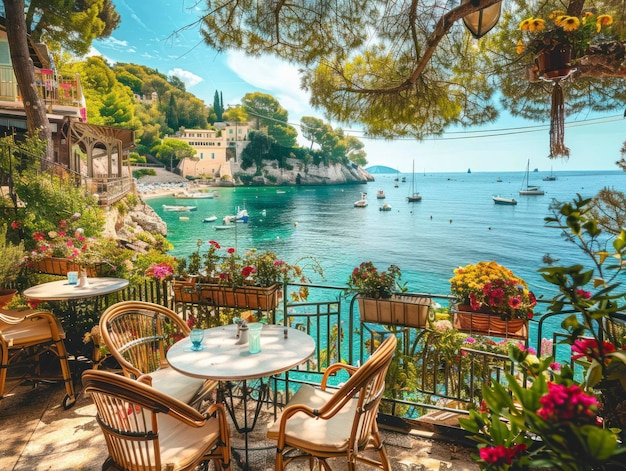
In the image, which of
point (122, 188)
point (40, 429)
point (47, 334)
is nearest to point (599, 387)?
point (40, 429)

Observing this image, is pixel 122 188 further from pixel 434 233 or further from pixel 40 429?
pixel 434 233

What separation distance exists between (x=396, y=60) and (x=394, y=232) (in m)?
38.9

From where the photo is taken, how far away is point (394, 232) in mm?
41938

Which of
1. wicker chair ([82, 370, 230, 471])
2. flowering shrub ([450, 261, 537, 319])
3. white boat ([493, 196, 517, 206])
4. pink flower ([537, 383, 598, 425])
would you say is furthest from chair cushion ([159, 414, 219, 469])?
white boat ([493, 196, 517, 206])

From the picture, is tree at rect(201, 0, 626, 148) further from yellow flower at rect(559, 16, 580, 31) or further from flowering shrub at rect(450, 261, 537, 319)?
flowering shrub at rect(450, 261, 537, 319)

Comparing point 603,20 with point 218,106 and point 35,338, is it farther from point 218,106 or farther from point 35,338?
point 218,106

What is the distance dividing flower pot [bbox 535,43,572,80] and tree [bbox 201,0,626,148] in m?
0.83

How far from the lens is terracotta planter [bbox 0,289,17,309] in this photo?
130 inches

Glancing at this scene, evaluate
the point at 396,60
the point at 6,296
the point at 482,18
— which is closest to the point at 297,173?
the point at 396,60

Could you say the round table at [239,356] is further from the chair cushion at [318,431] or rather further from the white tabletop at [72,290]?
the white tabletop at [72,290]

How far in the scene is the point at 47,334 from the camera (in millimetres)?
2836

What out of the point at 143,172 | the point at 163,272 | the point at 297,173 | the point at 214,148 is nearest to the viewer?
the point at 163,272

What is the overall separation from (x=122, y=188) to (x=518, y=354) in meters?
19.0

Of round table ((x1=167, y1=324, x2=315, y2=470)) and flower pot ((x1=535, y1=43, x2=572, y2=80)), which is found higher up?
flower pot ((x1=535, y1=43, x2=572, y2=80))
